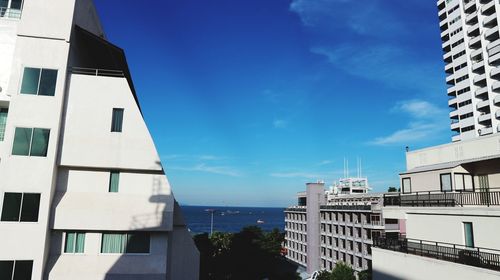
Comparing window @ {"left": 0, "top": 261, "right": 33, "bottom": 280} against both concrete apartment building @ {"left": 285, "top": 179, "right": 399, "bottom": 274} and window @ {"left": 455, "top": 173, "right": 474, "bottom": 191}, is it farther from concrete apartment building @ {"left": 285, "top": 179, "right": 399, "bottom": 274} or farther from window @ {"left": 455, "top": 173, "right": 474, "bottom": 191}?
concrete apartment building @ {"left": 285, "top": 179, "right": 399, "bottom": 274}

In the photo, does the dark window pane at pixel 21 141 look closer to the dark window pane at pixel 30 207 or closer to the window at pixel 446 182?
the dark window pane at pixel 30 207

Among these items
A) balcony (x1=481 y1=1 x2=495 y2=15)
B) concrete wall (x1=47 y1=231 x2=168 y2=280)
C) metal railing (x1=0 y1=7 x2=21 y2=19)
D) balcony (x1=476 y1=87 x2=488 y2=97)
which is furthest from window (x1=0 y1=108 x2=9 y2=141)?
balcony (x1=481 y1=1 x2=495 y2=15)

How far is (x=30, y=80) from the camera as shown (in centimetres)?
1530

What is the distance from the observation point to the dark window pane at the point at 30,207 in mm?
14359

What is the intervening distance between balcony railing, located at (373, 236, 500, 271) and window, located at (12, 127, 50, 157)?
18955 millimetres

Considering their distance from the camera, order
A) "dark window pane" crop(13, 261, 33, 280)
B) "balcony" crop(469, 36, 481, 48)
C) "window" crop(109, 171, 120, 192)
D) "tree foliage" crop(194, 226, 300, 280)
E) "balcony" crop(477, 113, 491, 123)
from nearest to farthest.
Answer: "dark window pane" crop(13, 261, 33, 280), "window" crop(109, 171, 120, 192), "tree foliage" crop(194, 226, 300, 280), "balcony" crop(477, 113, 491, 123), "balcony" crop(469, 36, 481, 48)

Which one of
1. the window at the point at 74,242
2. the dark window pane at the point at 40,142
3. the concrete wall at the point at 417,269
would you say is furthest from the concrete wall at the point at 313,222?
the dark window pane at the point at 40,142

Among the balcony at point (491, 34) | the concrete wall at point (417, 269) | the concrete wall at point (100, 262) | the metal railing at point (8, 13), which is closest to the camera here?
the concrete wall at point (417, 269)

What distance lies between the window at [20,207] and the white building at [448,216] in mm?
18308

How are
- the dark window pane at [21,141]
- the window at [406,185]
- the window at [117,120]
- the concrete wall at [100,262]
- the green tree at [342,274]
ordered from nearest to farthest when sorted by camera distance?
1. the dark window pane at [21,141]
2. the concrete wall at [100,262]
3. the window at [117,120]
4. the window at [406,185]
5. the green tree at [342,274]

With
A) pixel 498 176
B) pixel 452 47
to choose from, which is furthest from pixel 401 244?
pixel 452 47

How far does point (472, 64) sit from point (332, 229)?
4548cm

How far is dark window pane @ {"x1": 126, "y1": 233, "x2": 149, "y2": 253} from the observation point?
1620 cm

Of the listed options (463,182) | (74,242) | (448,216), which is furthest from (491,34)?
(74,242)
